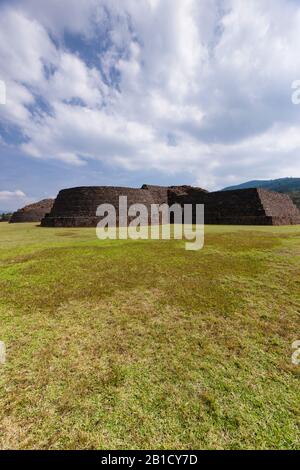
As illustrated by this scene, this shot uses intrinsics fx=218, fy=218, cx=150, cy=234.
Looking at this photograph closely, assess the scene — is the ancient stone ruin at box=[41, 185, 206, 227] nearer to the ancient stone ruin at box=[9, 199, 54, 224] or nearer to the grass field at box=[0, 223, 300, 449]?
the ancient stone ruin at box=[9, 199, 54, 224]

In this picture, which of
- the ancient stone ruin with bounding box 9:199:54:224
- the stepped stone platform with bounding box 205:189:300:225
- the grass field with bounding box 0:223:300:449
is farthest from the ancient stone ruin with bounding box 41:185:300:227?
the grass field with bounding box 0:223:300:449

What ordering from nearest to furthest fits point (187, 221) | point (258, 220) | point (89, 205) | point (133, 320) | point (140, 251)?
1. point (133, 320)
2. point (140, 251)
3. point (258, 220)
4. point (89, 205)
5. point (187, 221)

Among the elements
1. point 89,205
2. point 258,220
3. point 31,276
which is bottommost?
point 31,276

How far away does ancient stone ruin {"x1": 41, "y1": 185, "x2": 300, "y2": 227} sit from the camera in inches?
834

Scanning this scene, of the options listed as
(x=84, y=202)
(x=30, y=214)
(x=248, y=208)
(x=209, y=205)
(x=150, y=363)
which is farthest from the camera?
(x=30, y=214)

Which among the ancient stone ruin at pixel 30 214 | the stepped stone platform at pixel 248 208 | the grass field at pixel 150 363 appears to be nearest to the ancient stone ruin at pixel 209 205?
the stepped stone platform at pixel 248 208

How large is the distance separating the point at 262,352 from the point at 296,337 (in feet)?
2.05

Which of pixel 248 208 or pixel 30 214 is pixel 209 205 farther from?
pixel 30 214

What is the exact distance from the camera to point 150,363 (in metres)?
2.25

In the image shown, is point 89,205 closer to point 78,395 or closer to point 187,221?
point 187,221

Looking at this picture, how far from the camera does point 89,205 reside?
2322 cm

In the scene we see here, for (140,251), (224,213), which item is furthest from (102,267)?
(224,213)

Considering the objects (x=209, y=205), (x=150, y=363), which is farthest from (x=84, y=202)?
(x=150, y=363)

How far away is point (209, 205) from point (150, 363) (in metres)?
25.3
